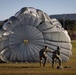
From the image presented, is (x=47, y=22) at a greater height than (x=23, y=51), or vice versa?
(x=47, y=22)

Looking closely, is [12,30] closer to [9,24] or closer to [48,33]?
[9,24]

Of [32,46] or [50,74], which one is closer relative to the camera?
[50,74]

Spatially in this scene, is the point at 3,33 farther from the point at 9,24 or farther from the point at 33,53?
the point at 33,53

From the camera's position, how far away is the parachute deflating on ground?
33.9m

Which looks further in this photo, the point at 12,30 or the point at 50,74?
the point at 12,30

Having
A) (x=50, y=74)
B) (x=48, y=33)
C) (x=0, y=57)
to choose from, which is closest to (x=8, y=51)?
(x=0, y=57)

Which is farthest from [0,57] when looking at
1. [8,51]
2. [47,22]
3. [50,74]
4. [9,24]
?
[50,74]

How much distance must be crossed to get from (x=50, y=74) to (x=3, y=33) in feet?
39.7

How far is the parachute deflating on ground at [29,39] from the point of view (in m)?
33.9

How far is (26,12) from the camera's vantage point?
116 feet

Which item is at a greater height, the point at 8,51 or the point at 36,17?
the point at 36,17

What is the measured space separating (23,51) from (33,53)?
3.00 ft

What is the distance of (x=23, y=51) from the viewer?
33.8m

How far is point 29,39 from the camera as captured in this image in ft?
112
